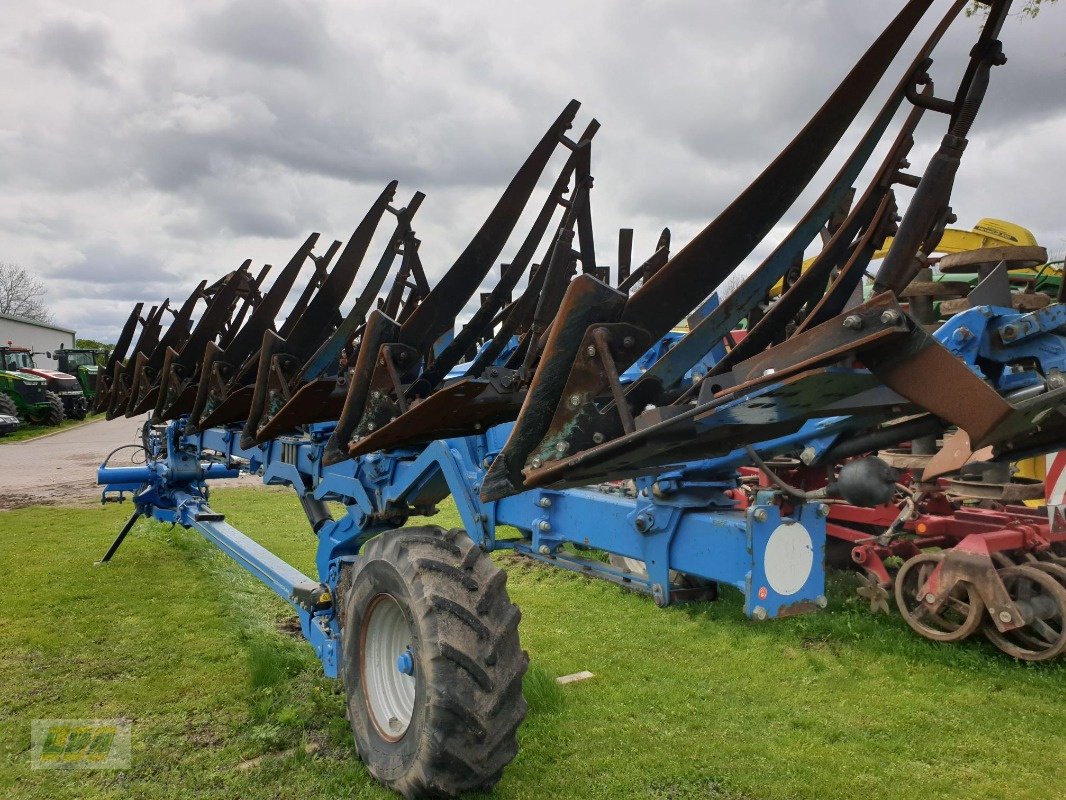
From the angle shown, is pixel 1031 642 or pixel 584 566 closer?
pixel 584 566

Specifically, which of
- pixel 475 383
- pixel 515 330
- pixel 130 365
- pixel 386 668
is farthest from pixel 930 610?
pixel 130 365

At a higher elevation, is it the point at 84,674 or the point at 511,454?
the point at 511,454

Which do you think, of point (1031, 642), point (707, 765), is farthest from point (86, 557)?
point (1031, 642)

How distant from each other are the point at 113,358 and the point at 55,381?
73.5 ft

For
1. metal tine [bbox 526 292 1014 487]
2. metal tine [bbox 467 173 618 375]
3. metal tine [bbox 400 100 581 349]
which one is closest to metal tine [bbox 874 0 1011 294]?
metal tine [bbox 526 292 1014 487]

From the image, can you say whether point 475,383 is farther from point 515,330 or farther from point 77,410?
point 77,410

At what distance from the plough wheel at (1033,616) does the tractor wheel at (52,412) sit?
1083 inches

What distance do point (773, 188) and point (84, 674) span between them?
493 cm

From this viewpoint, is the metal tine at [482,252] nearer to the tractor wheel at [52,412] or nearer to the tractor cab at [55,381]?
the tractor wheel at [52,412]

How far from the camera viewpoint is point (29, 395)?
25.2m

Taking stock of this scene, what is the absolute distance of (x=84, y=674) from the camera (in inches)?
193

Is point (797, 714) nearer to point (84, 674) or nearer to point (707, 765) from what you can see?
point (707, 765)

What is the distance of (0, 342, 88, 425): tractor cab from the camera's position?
26594 millimetres

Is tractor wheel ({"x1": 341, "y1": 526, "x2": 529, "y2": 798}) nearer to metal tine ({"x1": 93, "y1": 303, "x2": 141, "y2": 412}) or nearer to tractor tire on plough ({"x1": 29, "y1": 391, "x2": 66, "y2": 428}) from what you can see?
metal tine ({"x1": 93, "y1": 303, "x2": 141, "y2": 412})
